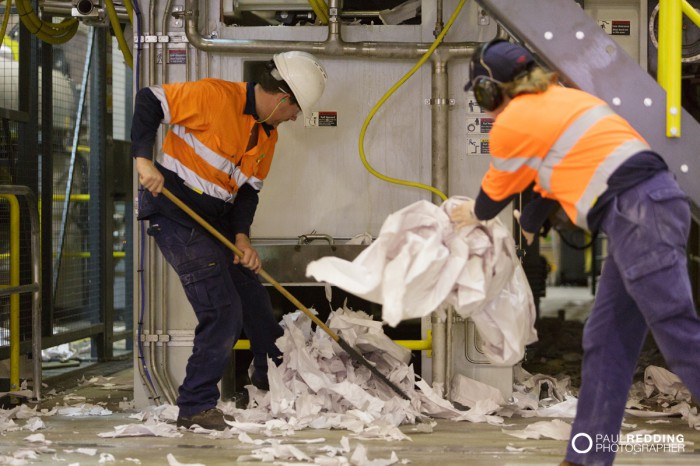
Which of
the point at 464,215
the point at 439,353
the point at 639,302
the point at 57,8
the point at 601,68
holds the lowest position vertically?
the point at 439,353

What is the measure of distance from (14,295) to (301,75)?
2.20m

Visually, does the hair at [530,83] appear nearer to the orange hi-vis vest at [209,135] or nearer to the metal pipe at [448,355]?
the orange hi-vis vest at [209,135]

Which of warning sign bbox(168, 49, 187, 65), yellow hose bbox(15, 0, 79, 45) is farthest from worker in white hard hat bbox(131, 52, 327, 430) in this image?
yellow hose bbox(15, 0, 79, 45)

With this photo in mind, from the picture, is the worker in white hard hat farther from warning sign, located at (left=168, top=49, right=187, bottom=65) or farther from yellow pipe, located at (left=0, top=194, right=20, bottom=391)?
yellow pipe, located at (left=0, top=194, right=20, bottom=391)

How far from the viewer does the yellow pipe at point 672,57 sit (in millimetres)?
3453

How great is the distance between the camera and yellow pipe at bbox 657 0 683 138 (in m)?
3.45

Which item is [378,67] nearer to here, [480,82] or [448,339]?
[448,339]

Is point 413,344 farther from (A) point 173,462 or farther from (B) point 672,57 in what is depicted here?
(B) point 672,57

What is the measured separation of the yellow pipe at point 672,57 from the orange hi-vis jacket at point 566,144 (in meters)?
0.50

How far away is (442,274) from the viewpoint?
3.35 m

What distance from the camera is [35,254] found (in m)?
5.21

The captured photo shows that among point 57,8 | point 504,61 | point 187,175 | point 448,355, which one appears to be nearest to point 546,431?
point 448,355

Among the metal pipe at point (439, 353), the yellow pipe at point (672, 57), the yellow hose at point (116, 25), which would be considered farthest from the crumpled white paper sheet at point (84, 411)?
the yellow pipe at point (672, 57)

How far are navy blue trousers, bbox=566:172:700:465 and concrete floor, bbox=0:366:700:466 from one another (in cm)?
64
